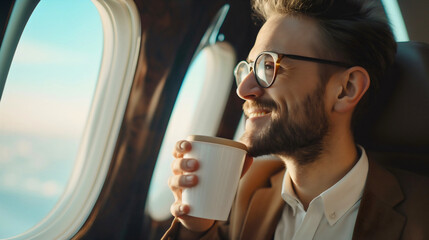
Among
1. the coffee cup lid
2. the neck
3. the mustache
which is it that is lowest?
the neck

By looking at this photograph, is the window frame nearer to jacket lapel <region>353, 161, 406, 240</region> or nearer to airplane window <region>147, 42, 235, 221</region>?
airplane window <region>147, 42, 235, 221</region>

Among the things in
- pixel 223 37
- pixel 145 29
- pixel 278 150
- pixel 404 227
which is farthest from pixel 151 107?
pixel 404 227

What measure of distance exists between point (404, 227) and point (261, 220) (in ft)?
1.68

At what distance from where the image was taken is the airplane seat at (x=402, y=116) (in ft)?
4.23

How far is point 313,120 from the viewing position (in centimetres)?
137

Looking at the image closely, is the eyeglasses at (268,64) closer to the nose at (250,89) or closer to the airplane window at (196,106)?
the nose at (250,89)

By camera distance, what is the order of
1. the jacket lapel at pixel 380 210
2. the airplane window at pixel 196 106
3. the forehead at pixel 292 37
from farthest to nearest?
the airplane window at pixel 196 106
the forehead at pixel 292 37
the jacket lapel at pixel 380 210

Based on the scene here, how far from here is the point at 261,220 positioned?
4.69 feet

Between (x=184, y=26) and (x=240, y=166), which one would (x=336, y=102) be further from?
(x=184, y=26)

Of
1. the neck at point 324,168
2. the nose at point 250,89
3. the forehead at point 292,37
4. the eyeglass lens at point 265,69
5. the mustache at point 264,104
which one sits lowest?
the neck at point 324,168

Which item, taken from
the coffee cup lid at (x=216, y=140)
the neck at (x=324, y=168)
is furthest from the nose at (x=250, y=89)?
the coffee cup lid at (x=216, y=140)

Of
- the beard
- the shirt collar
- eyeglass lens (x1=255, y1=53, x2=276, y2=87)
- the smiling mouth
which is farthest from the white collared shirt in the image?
eyeglass lens (x1=255, y1=53, x2=276, y2=87)

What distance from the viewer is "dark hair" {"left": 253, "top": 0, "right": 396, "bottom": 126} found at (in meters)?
1.40

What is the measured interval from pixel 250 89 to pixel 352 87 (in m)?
0.41
